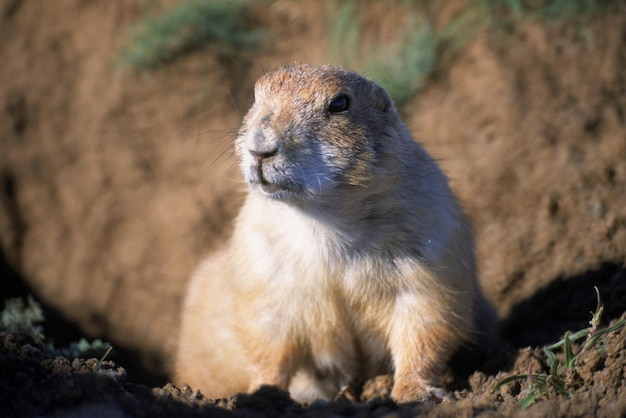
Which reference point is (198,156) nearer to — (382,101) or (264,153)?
(382,101)

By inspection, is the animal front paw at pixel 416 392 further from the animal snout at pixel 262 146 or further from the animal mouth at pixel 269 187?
the animal snout at pixel 262 146

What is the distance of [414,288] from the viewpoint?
5.67 metres

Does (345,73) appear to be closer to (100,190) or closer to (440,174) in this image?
(440,174)

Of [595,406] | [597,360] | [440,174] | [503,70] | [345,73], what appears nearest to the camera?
[595,406]

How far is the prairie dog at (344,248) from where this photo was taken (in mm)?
5156

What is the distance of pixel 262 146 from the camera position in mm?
4844

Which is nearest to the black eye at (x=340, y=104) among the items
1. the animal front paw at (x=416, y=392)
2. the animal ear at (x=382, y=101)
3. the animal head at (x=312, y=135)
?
the animal head at (x=312, y=135)

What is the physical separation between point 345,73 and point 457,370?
2.54 meters

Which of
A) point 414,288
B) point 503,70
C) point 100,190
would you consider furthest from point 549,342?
point 100,190

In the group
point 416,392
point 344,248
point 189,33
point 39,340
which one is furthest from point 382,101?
point 189,33

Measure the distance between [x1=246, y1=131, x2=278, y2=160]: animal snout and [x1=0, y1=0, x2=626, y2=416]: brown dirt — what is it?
134 inches

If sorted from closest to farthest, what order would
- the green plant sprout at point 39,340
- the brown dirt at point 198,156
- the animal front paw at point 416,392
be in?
the animal front paw at point 416,392
the green plant sprout at point 39,340
the brown dirt at point 198,156

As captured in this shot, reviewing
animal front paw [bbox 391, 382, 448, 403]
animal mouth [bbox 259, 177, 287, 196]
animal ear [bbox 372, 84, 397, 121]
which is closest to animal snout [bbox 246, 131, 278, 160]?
animal mouth [bbox 259, 177, 287, 196]

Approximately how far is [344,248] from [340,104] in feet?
3.28
